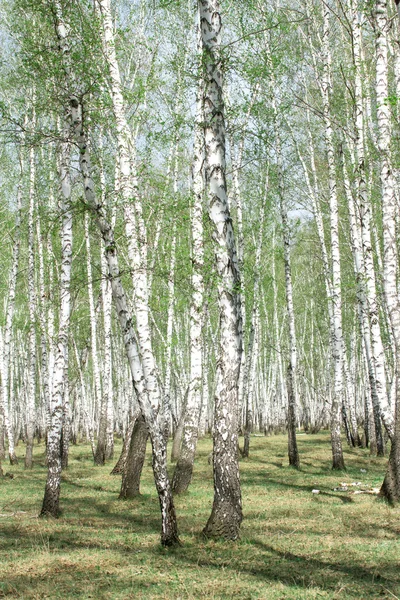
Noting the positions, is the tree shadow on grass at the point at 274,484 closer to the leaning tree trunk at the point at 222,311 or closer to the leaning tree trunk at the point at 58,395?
the leaning tree trunk at the point at 222,311

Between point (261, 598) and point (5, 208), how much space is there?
21.9 m

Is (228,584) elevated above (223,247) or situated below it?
below

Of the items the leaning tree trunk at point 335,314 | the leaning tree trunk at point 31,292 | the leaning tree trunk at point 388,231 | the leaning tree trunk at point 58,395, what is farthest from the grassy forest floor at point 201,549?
the leaning tree trunk at point 31,292

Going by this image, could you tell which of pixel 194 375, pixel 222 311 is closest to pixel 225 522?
pixel 222 311

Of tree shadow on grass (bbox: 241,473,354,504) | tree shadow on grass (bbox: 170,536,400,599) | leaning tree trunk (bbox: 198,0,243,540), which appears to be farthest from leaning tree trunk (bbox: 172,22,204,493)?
tree shadow on grass (bbox: 170,536,400,599)

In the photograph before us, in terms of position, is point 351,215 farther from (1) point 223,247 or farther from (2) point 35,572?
(2) point 35,572

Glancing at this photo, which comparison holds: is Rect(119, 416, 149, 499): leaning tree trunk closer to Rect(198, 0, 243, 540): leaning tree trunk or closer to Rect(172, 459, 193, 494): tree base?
Rect(172, 459, 193, 494): tree base

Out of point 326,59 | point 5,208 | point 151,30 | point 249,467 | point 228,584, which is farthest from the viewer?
point 5,208

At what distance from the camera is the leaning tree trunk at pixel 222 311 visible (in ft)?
24.9

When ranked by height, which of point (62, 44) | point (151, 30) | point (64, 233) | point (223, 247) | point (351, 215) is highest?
point (151, 30)

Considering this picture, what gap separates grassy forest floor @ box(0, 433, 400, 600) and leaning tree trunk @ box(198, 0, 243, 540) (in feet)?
1.62

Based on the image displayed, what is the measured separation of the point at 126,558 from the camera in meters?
7.05

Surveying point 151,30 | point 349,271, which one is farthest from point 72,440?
point 151,30

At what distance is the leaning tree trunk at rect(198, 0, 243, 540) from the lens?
24.9ft
